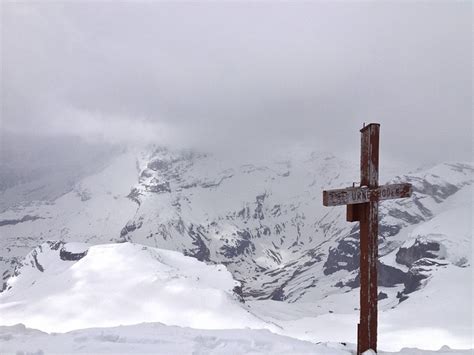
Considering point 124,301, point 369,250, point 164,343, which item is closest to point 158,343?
point 164,343

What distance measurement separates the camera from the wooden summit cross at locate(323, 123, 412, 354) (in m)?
9.97

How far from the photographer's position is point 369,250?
998cm

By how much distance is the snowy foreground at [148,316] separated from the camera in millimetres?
10117

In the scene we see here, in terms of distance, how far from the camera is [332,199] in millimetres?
9750

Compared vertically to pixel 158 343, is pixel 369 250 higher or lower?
higher

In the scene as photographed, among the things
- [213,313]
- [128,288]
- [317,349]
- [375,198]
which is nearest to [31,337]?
[317,349]

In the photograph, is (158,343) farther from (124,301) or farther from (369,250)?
(124,301)

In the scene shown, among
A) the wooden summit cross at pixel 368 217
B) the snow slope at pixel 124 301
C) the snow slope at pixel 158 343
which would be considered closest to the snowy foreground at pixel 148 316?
the snow slope at pixel 158 343

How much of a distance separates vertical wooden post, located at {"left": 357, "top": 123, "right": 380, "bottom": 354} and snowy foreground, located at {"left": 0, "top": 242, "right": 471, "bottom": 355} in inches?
28.0

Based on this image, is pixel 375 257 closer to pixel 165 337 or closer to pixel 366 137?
pixel 366 137

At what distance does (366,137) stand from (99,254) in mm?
150644

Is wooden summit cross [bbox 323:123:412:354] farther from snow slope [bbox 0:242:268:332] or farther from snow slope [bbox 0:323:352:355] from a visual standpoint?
snow slope [bbox 0:242:268:332]

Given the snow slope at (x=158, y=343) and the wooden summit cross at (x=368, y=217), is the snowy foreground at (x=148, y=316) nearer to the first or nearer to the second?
the snow slope at (x=158, y=343)

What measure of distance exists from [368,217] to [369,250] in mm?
767
